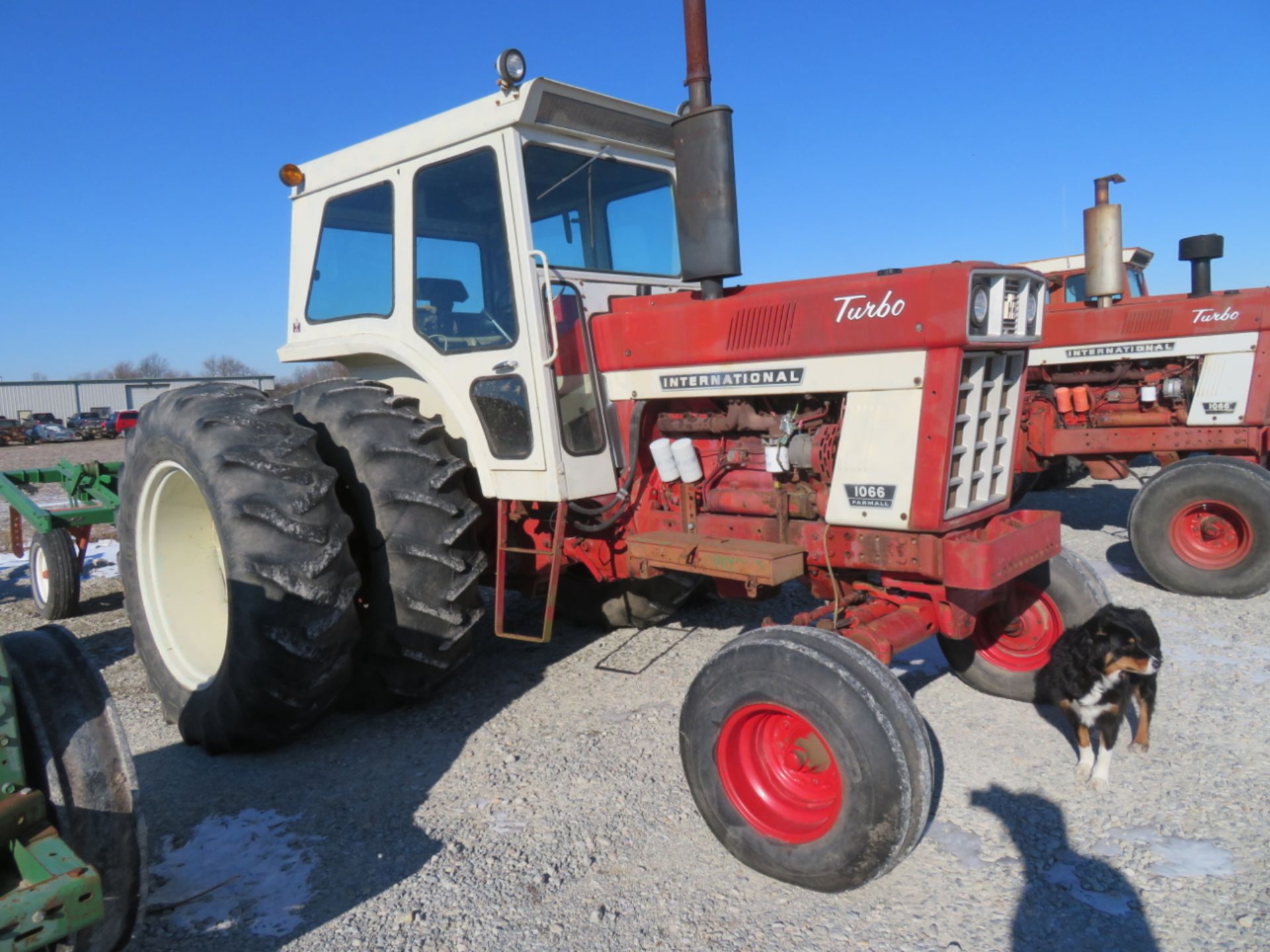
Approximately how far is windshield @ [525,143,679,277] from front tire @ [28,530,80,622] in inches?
171

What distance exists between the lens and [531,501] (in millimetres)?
4188

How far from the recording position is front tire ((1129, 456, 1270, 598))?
228 inches

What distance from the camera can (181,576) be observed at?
4.51 metres

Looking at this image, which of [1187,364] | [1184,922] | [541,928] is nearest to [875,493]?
[1184,922]

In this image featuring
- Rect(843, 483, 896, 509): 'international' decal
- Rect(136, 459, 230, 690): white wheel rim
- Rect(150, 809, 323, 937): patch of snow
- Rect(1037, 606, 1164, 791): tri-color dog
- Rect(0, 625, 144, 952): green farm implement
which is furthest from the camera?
Rect(136, 459, 230, 690): white wheel rim

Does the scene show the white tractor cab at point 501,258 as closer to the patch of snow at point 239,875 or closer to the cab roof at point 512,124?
the cab roof at point 512,124

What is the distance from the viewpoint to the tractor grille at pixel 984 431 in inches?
129

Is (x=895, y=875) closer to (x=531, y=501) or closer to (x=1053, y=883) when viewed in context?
(x=1053, y=883)

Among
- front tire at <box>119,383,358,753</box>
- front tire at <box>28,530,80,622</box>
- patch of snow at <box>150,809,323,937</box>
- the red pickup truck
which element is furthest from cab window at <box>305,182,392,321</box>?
the red pickup truck

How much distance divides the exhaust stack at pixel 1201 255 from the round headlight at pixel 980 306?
521 cm

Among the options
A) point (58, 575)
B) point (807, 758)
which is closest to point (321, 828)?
point (807, 758)

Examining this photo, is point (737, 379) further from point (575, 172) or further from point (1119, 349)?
point (1119, 349)

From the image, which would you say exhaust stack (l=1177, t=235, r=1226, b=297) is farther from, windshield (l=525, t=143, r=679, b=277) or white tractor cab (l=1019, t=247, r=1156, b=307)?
windshield (l=525, t=143, r=679, b=277)

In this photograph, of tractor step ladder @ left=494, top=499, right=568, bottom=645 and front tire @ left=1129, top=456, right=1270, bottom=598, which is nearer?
tractor step ladder @ left=494, top=499, right=568, bottom=645
